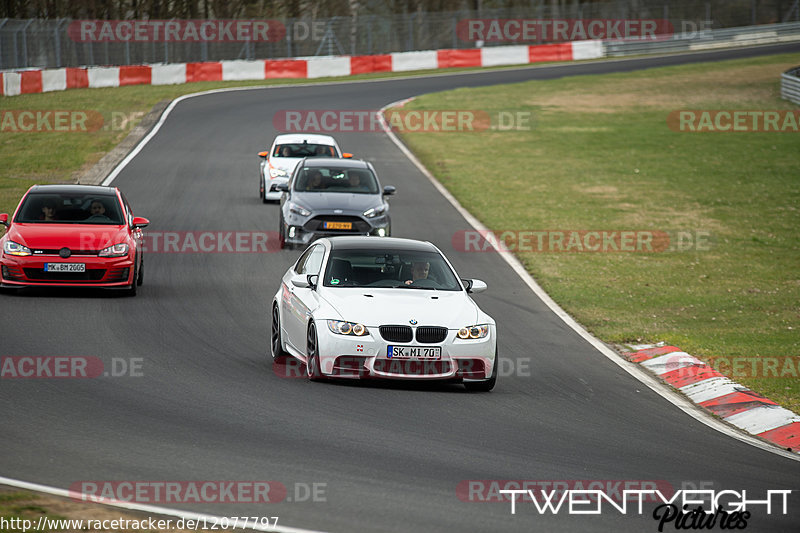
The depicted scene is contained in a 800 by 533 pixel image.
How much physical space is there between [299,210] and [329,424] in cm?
1210

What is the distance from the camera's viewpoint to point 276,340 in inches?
511

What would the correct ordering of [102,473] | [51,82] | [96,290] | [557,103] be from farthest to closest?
[557,103] < [51,82] < [96,290] < [102,473]


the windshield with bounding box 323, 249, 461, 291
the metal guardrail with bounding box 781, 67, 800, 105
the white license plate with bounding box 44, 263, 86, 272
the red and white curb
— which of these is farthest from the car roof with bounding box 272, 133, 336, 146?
the metal guardrail with bounding box 781, 67, 800, 105

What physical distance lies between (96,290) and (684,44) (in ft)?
193

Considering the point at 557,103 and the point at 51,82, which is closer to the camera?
the point at 51,82

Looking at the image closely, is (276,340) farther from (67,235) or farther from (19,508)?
(19,508)

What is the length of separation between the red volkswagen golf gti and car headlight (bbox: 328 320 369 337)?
631 centimetres

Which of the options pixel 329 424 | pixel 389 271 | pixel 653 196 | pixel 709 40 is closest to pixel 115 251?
pixel 389 271

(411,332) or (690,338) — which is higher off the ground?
(411,332)

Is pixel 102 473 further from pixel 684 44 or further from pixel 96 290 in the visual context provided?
pixel 684 44

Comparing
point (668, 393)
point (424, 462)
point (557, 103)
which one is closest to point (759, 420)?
point (668, 393)

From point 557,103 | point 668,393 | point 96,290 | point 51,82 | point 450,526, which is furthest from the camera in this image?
point 557,103

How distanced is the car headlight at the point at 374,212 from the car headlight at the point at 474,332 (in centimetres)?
986

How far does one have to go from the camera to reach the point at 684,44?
69.6 meters
